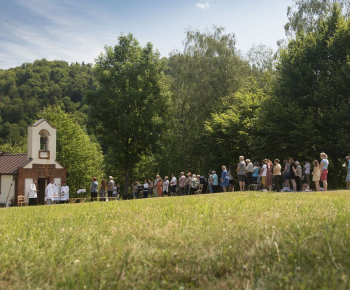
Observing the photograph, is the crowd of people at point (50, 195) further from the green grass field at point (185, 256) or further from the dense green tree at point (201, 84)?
the green grass field at point (185, 256)

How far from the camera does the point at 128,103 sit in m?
43.4

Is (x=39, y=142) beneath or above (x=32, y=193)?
above

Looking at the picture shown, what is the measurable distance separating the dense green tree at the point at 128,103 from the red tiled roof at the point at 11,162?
8.01 metres

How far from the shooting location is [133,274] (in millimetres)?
4547

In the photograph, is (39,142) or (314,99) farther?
(39,142)

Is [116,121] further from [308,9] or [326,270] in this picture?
[326,270]

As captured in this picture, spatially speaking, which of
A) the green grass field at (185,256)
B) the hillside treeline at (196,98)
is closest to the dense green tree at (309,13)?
the hillside treeline at (196,98)

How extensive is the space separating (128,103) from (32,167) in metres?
11.6

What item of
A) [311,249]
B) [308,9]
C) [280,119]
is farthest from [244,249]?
[308,9]

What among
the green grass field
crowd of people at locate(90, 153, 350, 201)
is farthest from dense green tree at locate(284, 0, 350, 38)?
the green grass field

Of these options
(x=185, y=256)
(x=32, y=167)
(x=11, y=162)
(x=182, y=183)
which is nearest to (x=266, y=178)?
(x=182, y=183)

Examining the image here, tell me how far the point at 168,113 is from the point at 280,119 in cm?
1550

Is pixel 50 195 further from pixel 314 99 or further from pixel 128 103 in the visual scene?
pixel 314 99

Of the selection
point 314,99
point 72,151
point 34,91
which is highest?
point 34,91
